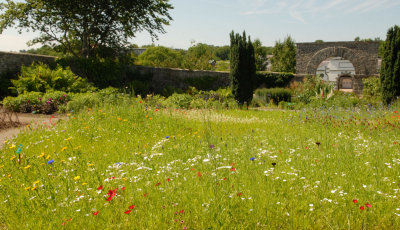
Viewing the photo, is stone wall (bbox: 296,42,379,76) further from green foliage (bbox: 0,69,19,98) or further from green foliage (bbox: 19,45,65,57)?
green foliage (bbox: 0,69,19,98)

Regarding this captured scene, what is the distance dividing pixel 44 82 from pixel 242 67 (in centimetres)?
915

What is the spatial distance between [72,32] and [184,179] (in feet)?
59.7

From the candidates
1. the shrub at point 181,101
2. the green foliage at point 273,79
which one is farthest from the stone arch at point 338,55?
the shrub at point 181,101

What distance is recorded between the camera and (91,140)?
6273 millimetres

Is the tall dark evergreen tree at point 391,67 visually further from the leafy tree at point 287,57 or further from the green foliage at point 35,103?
the leafy tree at point 287,57

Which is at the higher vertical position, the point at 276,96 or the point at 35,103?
the point at 35,103

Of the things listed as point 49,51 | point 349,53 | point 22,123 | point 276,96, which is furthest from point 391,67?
point 49,51

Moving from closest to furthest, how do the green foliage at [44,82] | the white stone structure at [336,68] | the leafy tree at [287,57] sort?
the green foliage at [44,82] → the leafy tree at [287,57] → the white stone structure at [336,68]

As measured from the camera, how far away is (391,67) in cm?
1469

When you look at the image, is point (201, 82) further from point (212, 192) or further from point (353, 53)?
point (212, 192)

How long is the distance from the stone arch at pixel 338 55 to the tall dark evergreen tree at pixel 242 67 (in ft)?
44.2

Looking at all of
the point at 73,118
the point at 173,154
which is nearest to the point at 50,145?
the point at 73,118

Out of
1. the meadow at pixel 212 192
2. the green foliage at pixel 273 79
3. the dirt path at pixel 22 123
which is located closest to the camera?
the meadow at pixel 212 192

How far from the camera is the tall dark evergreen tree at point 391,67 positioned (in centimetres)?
1450
